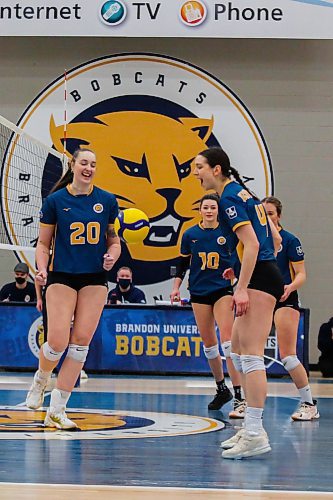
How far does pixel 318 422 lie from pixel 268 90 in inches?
289

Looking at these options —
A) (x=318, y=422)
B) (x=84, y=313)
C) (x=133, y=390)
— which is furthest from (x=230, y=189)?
(x=133, y=390)

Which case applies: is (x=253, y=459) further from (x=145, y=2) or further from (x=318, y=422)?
(x=145, y=2)

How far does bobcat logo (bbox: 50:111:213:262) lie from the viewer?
1397 cm

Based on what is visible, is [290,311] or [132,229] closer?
[290,311]

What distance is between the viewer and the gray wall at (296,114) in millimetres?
13867

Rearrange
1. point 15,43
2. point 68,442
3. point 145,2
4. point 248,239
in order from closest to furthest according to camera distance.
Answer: point 248,239 → point 68,442 → point 145,2 → point 15,43

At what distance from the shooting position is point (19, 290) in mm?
12914

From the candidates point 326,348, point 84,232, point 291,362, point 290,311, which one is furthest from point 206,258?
point 326,348

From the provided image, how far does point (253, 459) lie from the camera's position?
5527 mm

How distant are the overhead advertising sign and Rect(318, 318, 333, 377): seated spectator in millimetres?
3933

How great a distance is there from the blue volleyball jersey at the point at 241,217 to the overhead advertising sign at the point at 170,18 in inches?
315

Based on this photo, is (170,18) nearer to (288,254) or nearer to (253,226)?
(288,254)

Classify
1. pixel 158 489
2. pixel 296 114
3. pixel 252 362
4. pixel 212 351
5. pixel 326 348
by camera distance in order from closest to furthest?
pixel 158 489 < pixel 252 362 < pixel 212 351 < pixel 326 348 < pixel 296 114

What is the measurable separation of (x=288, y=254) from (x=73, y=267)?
6.37 ft
